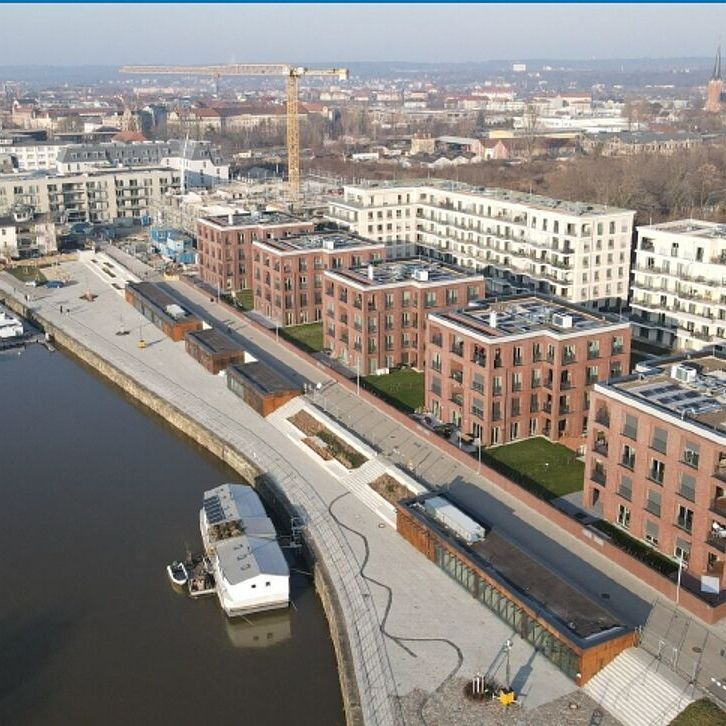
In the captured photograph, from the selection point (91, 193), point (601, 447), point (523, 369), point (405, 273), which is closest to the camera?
point (601, 447)

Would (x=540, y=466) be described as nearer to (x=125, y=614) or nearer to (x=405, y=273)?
(x=405, y=273)

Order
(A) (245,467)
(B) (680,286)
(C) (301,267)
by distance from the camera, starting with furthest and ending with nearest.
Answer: (C) (301,267) → (B) (680,286) → (A) (245,467)

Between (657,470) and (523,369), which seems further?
(523,369)

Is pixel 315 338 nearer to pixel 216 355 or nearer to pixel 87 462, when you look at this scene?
pixel 216 355

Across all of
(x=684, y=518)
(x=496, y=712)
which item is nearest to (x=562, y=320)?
(x=684, y=518)

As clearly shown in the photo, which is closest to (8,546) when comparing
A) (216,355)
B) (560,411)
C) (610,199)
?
(216,355)

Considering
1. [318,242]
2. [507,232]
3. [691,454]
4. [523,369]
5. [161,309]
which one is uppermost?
[507,232]

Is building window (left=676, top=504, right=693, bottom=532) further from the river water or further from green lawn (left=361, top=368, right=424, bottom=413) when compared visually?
green lawn (left=361, top=368, right=424, bottom=413)
